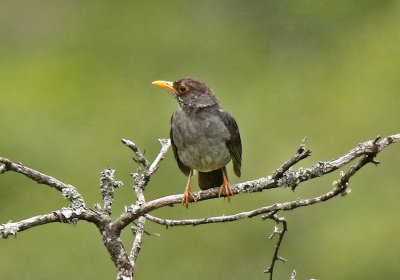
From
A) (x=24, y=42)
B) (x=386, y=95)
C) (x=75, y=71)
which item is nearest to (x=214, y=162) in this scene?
(x=386, y=95)

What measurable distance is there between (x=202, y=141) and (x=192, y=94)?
1.37ft

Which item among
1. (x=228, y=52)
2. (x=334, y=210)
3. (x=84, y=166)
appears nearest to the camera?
(x=334, y=210)

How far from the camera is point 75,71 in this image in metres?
18.2

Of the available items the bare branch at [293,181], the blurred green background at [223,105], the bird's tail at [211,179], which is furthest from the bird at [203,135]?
the blurred green background at [223,105]

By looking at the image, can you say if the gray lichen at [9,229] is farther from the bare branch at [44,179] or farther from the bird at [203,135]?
the bird at [203,135]

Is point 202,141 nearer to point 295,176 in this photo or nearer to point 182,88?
point 182,88

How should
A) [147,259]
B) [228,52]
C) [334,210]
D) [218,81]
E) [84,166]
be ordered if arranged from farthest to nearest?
[228,52], [218,81], [84,166], [334,210], [147,259]

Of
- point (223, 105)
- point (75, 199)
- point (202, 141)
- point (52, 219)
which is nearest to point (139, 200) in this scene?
point (75, 199)

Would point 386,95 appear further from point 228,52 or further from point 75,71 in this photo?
point 75,71

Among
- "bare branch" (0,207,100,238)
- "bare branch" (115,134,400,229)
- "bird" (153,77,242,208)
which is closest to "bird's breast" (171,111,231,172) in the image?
"bird" (153,77,242,208)

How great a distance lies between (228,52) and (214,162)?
33.2 feet

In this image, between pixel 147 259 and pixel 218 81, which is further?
pixel 218 81

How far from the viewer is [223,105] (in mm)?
15844

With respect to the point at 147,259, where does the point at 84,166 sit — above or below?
above
